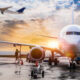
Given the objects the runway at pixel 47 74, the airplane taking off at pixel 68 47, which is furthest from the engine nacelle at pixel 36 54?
the runway at pixel 47 74

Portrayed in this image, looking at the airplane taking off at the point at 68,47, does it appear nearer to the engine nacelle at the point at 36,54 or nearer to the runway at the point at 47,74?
the engine nacelle at the point at 36,54

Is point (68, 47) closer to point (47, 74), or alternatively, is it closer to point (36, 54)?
point (36, 54)

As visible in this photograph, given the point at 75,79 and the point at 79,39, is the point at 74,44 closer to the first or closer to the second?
the point at 79,39

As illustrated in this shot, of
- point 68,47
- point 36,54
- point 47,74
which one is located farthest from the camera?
point 36,54

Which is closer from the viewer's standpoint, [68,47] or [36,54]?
[68,47]

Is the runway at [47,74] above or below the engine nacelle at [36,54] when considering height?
below

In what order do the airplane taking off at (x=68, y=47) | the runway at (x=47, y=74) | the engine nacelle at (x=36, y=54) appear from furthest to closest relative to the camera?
the engine nacelle at (x=36, y=54), the airplane taking off at (x=68, y=47), the runway at (x=47, y=74)

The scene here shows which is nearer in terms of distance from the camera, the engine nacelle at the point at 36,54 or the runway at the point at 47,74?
the runway at the point at 47,74

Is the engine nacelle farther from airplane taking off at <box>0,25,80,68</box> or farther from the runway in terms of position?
the runway

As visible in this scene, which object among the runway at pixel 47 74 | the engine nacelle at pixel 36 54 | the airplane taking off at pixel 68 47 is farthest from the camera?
the engine nacelle at pixel 36 54

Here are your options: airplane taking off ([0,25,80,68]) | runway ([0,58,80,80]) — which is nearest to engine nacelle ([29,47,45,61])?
airplane taking off ([0,25,80,68])

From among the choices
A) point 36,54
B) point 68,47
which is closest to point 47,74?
point 68,47

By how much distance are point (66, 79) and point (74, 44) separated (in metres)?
4.73

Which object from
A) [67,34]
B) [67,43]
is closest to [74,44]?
[67,43]
